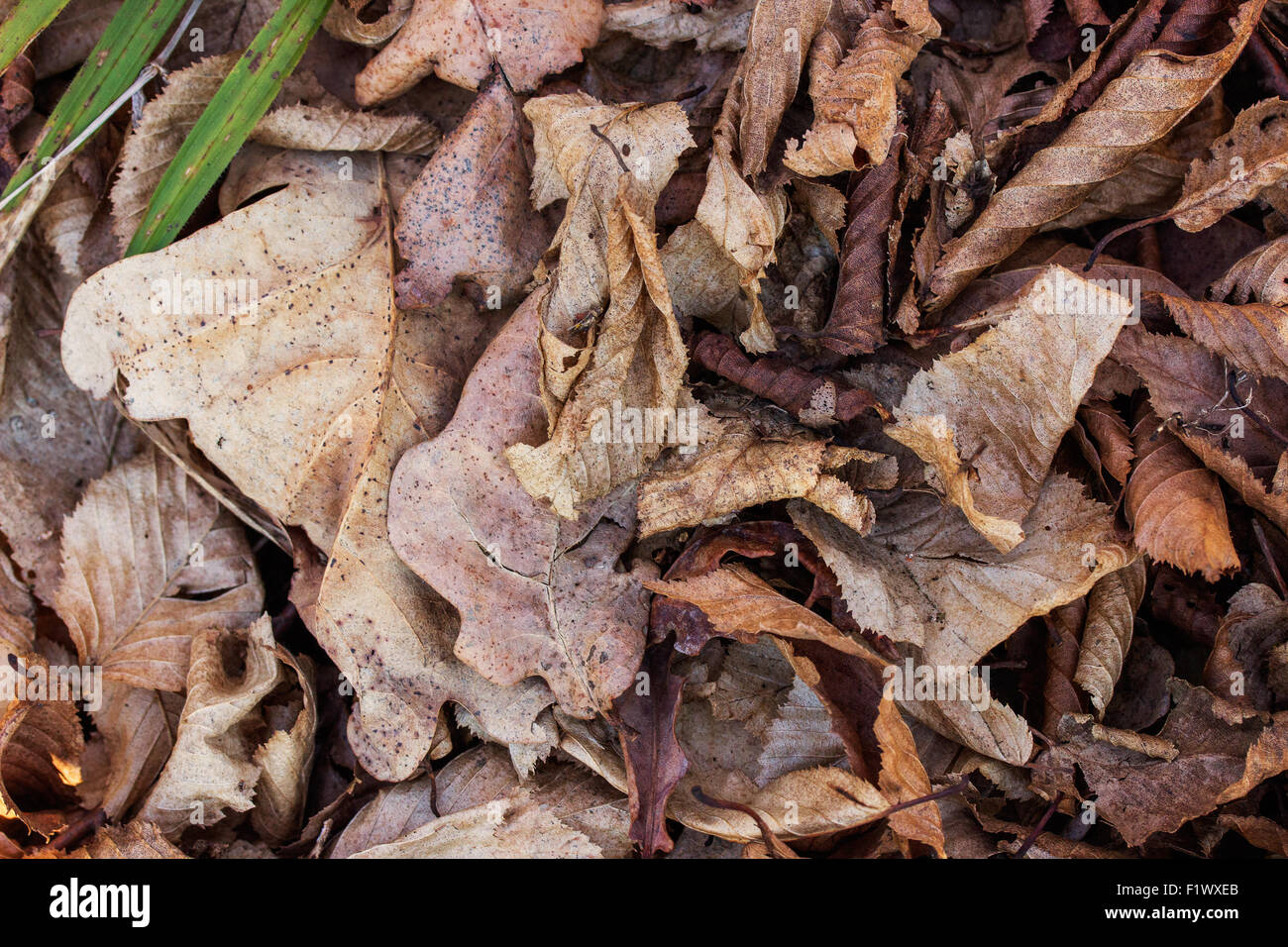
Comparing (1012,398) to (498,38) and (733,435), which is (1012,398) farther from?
(498,38)

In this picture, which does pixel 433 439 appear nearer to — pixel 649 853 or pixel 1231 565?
pixel 649 853

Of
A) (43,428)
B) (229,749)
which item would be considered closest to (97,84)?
(43,428)

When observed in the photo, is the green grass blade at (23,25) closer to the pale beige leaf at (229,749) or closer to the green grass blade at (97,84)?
the green grass blade at (97,84)

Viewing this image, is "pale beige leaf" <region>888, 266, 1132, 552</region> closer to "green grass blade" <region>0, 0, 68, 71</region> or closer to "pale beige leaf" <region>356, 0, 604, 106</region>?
"pale beige leaf" <region>356, 0, 604, 106</region>

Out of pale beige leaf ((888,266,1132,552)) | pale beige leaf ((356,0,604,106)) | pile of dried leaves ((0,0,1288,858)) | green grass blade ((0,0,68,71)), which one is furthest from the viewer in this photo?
green grass blade ((0,0,68,71))

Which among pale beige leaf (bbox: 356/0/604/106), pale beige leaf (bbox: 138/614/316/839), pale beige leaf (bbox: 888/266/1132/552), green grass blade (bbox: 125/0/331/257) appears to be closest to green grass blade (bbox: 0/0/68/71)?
green grass blade (bbox: 125/0/331/257)
